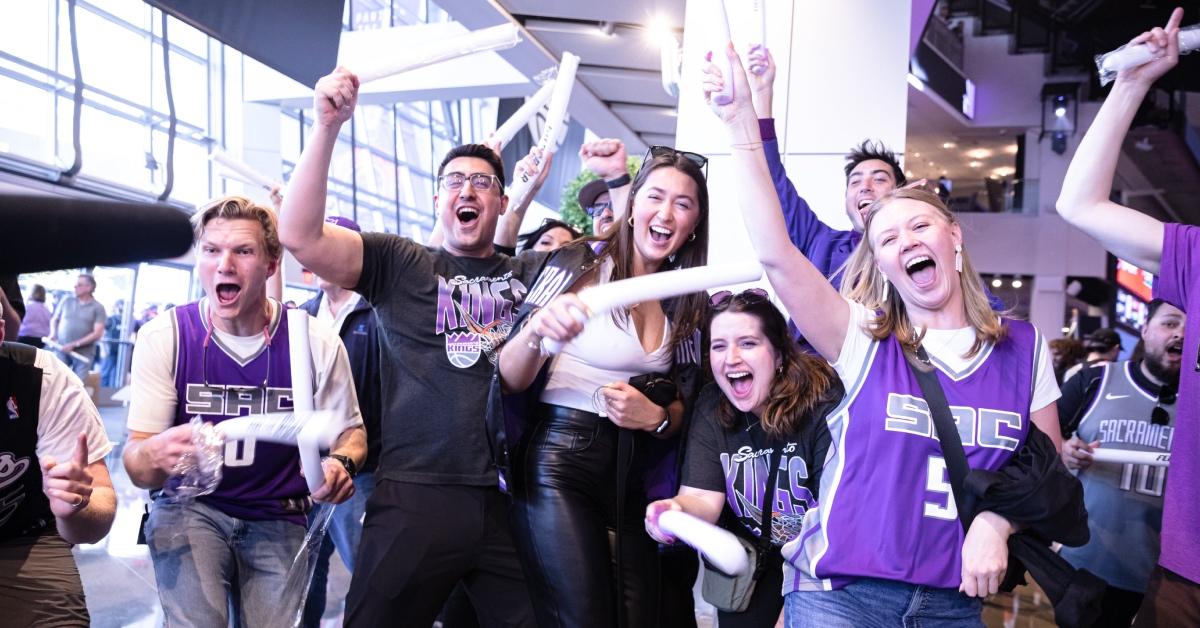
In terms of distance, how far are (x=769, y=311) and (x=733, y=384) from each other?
0.74 feet

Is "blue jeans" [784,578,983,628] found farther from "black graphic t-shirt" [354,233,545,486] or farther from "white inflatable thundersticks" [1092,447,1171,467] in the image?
"white inflatable thundersticks" [1092,447,1171,467]

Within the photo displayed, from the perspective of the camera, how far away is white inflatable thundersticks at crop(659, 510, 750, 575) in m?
1.80

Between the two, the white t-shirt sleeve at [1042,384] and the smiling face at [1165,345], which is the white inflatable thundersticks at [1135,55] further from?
the smiling face at [1165,345]

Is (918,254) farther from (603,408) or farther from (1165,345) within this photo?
(1165,345)

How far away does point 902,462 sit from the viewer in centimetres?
197

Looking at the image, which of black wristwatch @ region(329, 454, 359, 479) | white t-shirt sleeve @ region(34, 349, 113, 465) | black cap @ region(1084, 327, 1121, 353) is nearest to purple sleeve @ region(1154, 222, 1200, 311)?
black wristwatch @ region(329, 454, 359, 479)

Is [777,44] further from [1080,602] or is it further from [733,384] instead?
[1080,602]

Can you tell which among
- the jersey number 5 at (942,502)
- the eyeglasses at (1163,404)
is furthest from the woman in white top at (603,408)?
the eyeglasses at (1163,404)

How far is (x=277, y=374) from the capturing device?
9.11 feet

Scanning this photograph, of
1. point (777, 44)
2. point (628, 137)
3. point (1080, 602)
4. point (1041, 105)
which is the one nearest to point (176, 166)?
point (628, 137)

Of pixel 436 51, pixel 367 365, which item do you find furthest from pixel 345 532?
pixel 436 51

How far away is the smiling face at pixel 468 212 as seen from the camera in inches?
110

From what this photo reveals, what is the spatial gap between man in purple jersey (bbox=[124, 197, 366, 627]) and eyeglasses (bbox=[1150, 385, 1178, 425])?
111 inches

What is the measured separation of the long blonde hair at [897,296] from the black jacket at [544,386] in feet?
1.91
